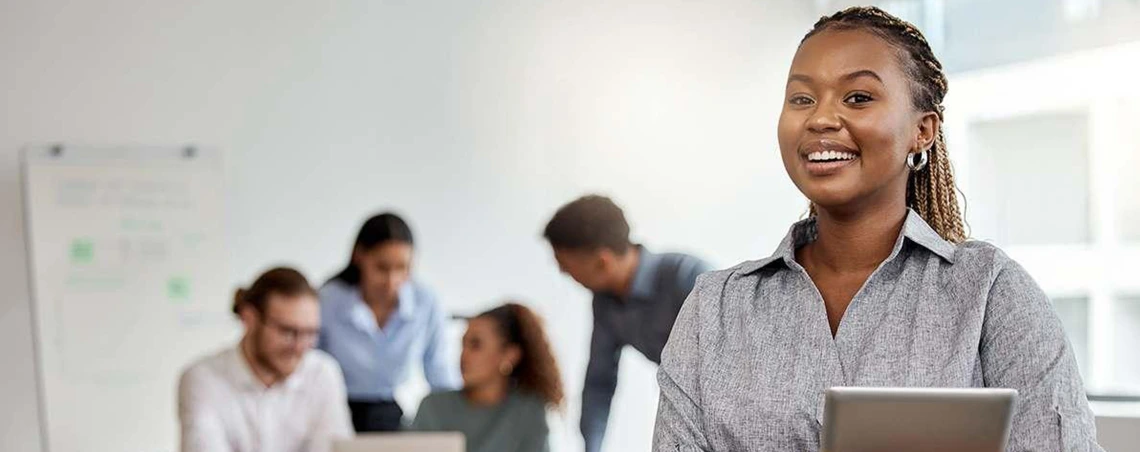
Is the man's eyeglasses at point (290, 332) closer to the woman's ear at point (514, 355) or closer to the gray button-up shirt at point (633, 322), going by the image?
the woman's ear at point (514, 355)

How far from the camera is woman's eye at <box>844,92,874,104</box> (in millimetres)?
1586

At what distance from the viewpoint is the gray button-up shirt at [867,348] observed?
1.47m

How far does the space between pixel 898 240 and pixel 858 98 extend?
18 cm

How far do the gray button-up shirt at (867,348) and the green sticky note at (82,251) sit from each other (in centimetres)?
304

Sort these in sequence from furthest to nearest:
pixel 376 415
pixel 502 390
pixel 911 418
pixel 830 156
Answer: pixel 502 390 < pixel 376 415 < pixel 830 156 < pixel 911 418

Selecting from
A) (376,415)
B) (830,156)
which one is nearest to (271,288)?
(376,415)

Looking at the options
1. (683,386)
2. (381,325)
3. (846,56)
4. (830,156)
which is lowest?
(381,325)

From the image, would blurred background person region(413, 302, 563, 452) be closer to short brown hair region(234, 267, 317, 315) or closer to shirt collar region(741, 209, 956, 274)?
short brown hair region(234, 267, 317, 315)

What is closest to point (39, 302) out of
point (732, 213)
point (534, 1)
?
point (534, 1)

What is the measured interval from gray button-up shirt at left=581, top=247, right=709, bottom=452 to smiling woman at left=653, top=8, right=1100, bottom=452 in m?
3.37

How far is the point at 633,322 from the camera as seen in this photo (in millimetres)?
5125

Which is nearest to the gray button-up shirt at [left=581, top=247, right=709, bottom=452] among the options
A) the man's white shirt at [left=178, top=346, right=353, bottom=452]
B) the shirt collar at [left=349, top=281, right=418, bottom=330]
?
the shirt collar at [left=349, top=281, right=418, bottom=330]

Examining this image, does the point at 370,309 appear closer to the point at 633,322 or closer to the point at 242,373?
the point at 242,373

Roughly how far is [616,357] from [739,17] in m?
1.51
